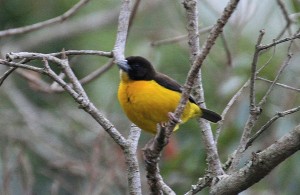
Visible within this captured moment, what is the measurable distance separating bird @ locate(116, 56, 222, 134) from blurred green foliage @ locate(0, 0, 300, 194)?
1.72 ft

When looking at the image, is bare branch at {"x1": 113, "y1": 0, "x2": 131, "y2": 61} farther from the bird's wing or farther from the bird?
the bird's wing

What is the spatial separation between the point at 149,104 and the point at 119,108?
331cm

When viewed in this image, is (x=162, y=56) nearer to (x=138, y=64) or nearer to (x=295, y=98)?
(x=295, y=98)

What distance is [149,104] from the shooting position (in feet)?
13.6

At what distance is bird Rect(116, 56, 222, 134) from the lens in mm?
4109

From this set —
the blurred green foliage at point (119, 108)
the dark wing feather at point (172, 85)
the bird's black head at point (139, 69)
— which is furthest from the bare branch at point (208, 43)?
the bird's black head at point (139, 69)

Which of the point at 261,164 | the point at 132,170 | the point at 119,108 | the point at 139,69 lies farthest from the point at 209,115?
the point at 119,108

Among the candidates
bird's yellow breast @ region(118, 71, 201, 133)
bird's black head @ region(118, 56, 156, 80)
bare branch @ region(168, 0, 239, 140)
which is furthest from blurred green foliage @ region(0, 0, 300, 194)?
bare branch @ region(168, 0, 239, 140)

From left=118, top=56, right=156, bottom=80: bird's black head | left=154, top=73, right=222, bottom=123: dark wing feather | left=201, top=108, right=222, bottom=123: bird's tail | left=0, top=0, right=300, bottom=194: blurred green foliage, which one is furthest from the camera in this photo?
left=0, top=0, right=300, bottom=194: blurred green foliage

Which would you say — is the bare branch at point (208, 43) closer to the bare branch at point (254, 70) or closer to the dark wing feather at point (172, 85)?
the bare branch at point (254, 70)

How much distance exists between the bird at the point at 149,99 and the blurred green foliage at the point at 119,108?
0.52 meters

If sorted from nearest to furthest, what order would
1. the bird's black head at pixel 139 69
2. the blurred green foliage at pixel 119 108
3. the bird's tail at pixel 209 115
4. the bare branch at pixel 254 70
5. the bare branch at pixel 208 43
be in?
the bare branch at pixel 208 43 < the bare branch at pixel 254 70 < the bird's tail at pixel 209 115 < the bird's black head at pixel 139 69 < the blurred green foliage at pixel 119 108

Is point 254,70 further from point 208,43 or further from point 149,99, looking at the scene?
point 149,99

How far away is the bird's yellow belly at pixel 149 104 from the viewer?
4.11 metres
